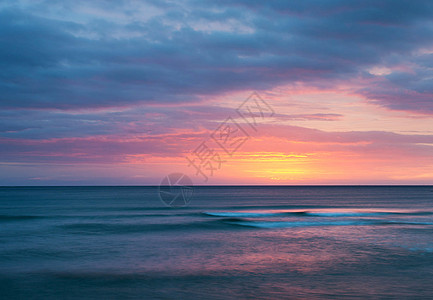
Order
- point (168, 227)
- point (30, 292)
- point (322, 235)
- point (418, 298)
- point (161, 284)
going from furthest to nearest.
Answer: point (168, 227) < point (322, 235) < point (161, 284) < point (30, 292) < point (418, 298)

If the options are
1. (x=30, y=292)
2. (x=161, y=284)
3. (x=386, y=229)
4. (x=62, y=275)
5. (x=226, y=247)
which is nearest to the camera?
(x=30, y=292)

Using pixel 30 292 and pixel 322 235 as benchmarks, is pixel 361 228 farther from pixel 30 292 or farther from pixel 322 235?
pixel 30 292

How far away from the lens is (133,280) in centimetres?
1791

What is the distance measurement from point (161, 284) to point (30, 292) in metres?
5.34

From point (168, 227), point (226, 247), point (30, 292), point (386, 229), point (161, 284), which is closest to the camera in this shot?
point (30, 292)

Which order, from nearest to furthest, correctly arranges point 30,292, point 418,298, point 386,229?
1. point 418,298
2. point 30,292
3. point 386,229

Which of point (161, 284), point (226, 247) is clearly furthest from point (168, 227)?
point (161, 284)

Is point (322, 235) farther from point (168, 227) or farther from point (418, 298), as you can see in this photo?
point (418, 298)

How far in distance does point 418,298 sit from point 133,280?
11.8 metres

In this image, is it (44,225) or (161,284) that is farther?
(44,225)

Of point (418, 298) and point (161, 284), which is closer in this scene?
point (418, 298)

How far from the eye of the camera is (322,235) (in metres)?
32.2

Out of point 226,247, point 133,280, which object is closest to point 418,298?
point 133,280

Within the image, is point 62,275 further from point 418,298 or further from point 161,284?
point 418,298
